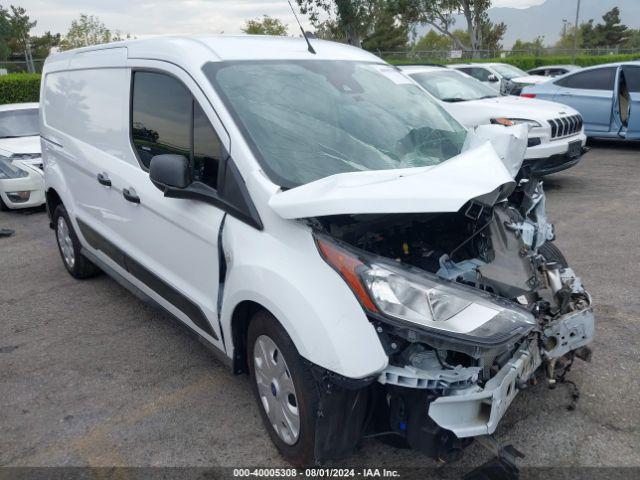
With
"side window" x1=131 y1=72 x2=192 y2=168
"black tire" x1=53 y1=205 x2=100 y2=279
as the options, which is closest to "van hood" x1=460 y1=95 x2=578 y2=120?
"black tire" x1=53 y1=205 x2=100 y2=279

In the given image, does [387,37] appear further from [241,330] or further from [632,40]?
[241,330]

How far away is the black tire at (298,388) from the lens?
8.09 ft

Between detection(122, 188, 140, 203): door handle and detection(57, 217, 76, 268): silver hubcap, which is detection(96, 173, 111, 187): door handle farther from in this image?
detection(57, 217, 76, 268): silver hubcap

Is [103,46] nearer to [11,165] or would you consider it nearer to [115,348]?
[115,348]

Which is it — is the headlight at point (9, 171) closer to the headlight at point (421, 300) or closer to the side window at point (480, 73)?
the headlight at point (421, 300)

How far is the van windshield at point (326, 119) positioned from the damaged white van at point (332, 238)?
11 mm

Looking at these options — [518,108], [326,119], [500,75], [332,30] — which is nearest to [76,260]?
[326,119]

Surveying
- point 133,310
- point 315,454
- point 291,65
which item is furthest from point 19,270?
point 315,454

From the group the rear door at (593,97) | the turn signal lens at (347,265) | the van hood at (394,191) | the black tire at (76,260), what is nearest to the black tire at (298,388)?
the turn signal lens at (347,265)

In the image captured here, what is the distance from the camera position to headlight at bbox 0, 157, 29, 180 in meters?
8.53

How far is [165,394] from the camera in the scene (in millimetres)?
3520

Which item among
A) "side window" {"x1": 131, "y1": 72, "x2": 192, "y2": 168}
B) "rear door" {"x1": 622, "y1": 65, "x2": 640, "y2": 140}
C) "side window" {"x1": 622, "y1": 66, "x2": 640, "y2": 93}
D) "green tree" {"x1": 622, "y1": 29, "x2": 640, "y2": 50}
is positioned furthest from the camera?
"green tree" {"x1": 622, "y1": 29, "x2": 640, "y2": 50}

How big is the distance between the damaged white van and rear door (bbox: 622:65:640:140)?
8.08 m

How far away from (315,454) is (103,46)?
331 centimetres
